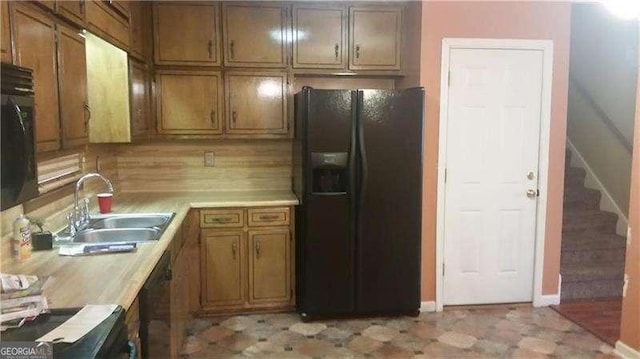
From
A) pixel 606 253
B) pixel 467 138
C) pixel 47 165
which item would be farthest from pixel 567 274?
pixel 47 165

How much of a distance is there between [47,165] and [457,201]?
2.74 m

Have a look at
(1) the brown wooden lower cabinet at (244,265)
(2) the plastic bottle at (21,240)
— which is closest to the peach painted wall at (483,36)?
(1) the brown wooden lower cabinet at (244,265)

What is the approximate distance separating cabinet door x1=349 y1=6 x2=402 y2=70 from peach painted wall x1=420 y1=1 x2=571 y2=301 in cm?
36

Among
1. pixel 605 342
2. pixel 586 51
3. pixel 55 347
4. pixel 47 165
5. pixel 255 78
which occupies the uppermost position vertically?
pixel 586 51

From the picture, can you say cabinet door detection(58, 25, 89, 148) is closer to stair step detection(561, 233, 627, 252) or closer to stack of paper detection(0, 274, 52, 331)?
stack of paper detection(0, 274, 52, 331)

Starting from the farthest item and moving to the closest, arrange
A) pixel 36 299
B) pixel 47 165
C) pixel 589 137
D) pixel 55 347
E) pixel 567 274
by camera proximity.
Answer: pixel 589 137, pixel 567 274, pixel 47 165, pixel 36 299, pixel 55 347

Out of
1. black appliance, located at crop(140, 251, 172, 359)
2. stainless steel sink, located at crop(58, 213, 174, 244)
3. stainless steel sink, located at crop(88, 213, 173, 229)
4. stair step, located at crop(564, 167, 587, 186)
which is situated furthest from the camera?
stair step, located at crop(564, 167, 587, 186)

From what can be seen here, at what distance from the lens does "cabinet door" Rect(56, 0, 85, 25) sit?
6.94ft

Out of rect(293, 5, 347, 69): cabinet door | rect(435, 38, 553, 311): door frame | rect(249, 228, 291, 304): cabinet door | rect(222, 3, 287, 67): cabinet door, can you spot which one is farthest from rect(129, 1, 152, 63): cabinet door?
rect(435, 38, 553, 311): door frame

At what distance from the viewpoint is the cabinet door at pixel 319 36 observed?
3969 mm

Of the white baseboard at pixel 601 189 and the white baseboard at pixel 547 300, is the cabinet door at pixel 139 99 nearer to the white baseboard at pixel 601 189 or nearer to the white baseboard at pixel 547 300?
the white baseboard at pixel 547 300

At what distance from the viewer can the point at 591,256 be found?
4.54 metres

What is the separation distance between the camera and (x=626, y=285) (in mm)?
3186

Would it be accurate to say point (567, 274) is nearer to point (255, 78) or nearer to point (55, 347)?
point (255, 78)
